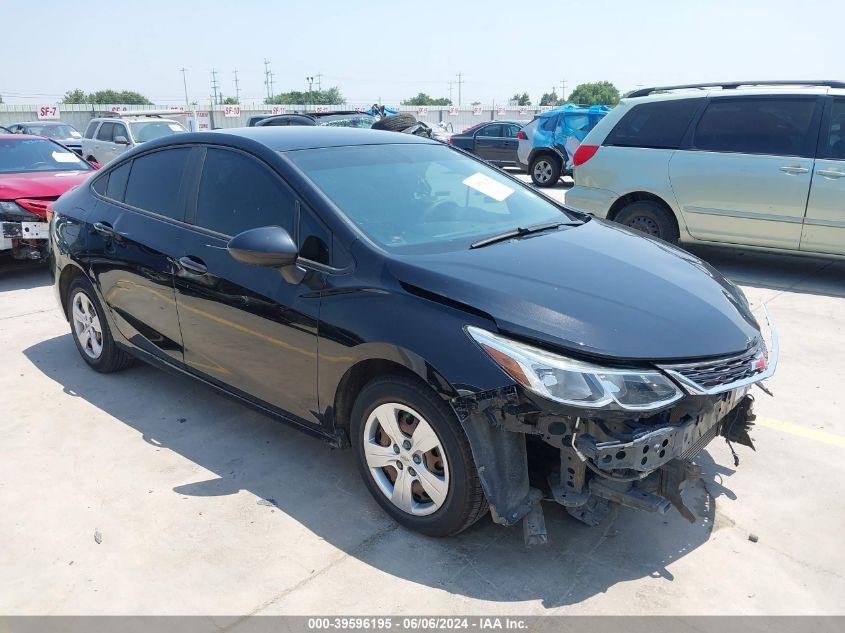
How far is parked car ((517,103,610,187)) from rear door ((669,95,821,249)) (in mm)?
8526

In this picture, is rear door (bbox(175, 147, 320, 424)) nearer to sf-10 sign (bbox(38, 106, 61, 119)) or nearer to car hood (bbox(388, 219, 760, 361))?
car hood (bbox(388, 219, 760, 361))

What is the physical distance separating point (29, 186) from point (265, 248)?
5793mm

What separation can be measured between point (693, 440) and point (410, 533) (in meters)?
1.23

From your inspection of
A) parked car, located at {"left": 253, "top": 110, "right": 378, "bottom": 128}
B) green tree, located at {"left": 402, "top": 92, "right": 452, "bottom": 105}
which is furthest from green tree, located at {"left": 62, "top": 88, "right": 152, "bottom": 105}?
parked car, located at {"left": 253, "top": 110, "right": 378, "bottom": 128}

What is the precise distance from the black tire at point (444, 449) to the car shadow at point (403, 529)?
107 mm

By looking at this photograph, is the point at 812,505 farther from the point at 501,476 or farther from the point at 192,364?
the point at 192,364

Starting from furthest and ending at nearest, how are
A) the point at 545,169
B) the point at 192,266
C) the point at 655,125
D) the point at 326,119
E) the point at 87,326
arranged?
1. the point at 545,169
2. the point at 326,119
3. the point at 655,125
4. the point at 87,326
5. the point at 192,266

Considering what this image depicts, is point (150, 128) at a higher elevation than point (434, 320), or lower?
higher

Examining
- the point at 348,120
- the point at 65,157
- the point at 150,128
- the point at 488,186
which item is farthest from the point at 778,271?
the point at 150,128

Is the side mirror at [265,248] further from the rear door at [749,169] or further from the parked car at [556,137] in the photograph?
the parked car at [556,137]

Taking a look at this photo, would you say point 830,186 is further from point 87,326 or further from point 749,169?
point 87,326

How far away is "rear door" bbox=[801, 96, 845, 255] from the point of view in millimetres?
6418

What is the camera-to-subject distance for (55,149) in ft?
29.3

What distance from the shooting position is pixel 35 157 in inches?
337
